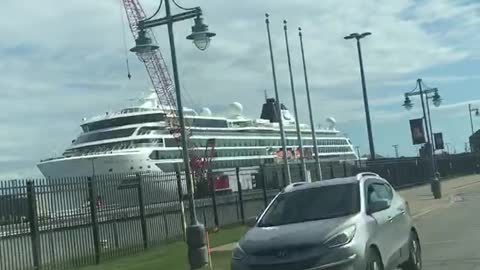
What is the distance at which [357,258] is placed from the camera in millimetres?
8898

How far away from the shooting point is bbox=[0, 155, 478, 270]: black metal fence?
15.8 meters

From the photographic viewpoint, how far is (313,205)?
10164mm

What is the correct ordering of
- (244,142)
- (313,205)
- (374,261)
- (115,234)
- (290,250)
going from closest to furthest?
1. (290,250)
2. (374,261)
3. (313,205)
4. (115,234)
5. (244,142)

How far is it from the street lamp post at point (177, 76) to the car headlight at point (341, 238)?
5.86 metres

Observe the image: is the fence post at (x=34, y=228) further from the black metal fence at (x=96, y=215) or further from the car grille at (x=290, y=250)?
the car grille at (x=290, y=250)

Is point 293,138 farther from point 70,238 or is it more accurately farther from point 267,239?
point 267,239

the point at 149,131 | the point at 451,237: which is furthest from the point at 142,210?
the point at 149,131

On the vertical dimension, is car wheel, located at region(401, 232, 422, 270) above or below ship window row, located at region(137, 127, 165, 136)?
below

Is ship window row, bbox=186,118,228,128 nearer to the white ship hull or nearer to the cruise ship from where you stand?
the cruise ship

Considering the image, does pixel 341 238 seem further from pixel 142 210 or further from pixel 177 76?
pixel 142 210

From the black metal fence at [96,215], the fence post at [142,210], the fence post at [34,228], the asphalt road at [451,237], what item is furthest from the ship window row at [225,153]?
the fence post at [34,228]

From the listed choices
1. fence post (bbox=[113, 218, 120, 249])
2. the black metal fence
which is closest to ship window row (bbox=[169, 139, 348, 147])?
the black metal fence

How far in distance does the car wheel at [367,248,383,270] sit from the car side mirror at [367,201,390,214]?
64cm

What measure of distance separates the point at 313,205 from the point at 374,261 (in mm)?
1216
